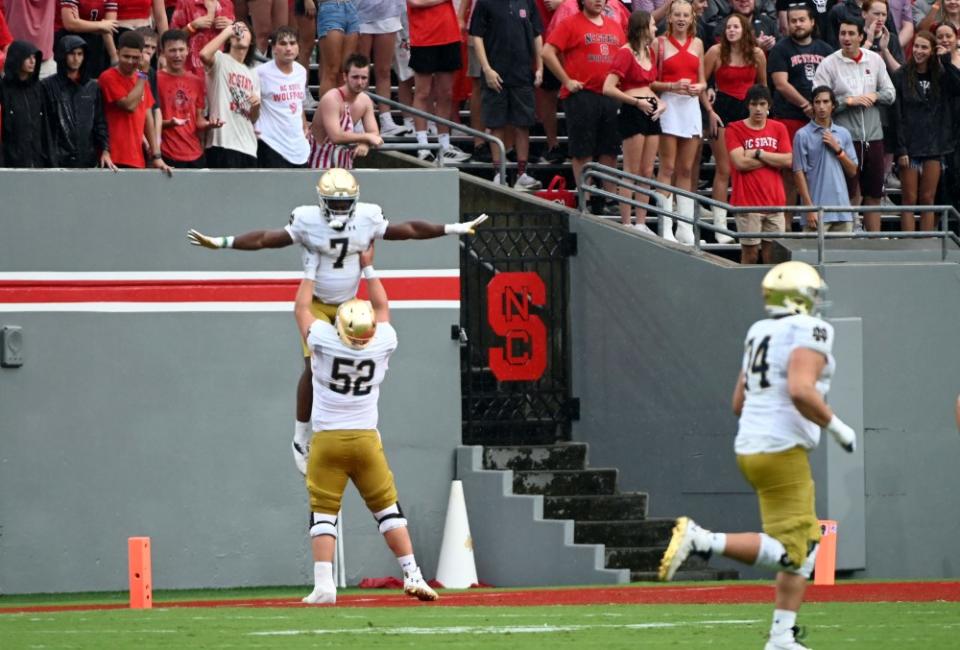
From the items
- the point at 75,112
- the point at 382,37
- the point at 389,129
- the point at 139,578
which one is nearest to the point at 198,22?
the point at 75,112

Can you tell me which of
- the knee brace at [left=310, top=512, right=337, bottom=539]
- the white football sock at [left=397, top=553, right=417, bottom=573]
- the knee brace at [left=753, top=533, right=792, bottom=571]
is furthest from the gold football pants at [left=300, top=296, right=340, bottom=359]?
the knee brace at [left=753, top=533, right=792, bottom=571]

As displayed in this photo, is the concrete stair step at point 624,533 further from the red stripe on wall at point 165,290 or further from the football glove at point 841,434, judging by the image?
the football glove at point 841,434

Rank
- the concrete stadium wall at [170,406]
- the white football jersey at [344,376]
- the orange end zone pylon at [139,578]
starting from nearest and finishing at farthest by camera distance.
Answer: the white football jersey at [344,376] → the orange end zone pylon at [139,578] → the concrete stadium wall at [170,406]

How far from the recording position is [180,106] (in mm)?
16781

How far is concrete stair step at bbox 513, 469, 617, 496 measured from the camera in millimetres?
17750

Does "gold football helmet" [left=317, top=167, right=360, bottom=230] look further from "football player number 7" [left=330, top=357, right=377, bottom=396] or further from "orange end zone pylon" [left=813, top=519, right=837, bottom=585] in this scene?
"orange end zone pylon" [left=813, top=519, right=837, bottom=585]

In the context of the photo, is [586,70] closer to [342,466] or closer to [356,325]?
[356,325]

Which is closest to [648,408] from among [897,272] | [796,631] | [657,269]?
[657,269]

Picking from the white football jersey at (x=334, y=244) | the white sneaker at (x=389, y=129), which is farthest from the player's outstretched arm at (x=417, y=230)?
the white sneaker at (x=389, y=129)

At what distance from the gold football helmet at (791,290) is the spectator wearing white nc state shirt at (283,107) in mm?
8276

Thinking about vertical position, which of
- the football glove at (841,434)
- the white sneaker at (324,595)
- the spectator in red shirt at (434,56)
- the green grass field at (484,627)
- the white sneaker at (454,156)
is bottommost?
the white sneaker at (324,595)

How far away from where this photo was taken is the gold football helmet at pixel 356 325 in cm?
1247

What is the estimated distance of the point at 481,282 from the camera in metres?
18.5

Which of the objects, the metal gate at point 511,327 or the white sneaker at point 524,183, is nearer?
the metal gate at point 511,327
